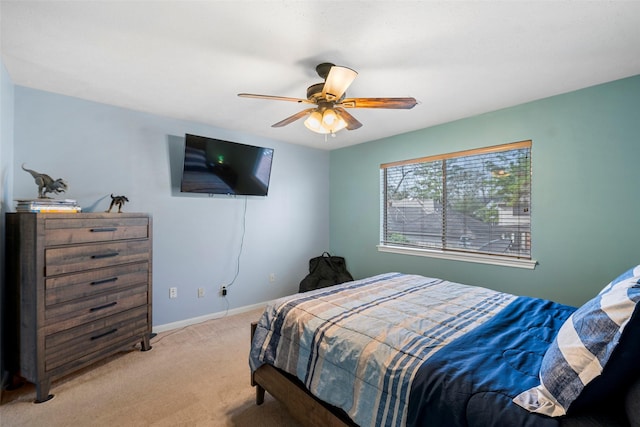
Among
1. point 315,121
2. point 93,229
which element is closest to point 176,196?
point 93,229

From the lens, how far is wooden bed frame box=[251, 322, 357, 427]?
138cm

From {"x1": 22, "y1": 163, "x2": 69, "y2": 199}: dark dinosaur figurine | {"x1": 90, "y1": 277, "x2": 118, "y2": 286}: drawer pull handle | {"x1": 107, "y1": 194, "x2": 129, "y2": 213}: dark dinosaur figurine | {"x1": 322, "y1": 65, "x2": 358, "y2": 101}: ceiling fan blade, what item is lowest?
{"x1": 90, "y1": 277, "x2": 118, "y2": 286}: drawer pull handle

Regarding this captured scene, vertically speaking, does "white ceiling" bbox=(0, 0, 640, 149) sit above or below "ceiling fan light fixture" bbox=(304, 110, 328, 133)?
above

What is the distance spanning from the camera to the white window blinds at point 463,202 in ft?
9.20

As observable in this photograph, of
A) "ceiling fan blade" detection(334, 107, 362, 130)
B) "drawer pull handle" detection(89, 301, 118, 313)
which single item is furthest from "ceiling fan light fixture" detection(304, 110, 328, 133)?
"drawer pull handle" detection(89, 301, 118, 313)

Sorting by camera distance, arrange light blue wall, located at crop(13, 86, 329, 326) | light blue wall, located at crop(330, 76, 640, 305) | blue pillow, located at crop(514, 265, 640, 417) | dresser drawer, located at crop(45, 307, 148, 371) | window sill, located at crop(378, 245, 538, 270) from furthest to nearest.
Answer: window sill, located at crop(378, 245, 538, 270) → light blue wall, located at crop(13, 86, 329, 326) → light blue wall, located at crop(330, 76, 640, 305) → dresser drawer, located at crop(45, 307, 148, 371) → blue pillow, located at crop(514, 265, 640, 417)

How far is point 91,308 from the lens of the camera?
7.23 feet

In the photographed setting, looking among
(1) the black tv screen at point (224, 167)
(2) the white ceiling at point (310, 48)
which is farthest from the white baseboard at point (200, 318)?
(2) the white ceiling at point (310, 48)

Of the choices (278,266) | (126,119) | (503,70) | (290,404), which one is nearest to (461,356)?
(290,404)

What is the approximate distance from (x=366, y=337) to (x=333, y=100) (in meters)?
1.50

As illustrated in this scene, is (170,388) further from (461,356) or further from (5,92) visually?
(5,92)

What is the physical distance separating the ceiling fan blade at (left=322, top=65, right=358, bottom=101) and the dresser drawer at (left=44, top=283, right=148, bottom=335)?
2.28 m

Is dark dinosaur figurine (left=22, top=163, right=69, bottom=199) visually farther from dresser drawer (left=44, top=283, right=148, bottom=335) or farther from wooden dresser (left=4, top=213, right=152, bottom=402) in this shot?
dresser drawer (left=44, top=283, right=148, bottom=335)

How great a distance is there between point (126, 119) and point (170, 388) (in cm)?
246
